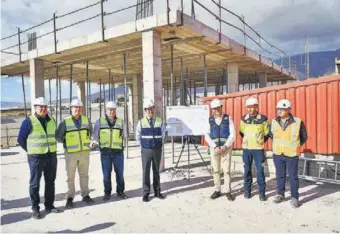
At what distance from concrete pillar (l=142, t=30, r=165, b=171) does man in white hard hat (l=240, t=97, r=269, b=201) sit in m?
2.90

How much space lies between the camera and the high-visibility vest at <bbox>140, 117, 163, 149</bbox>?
5988 mm

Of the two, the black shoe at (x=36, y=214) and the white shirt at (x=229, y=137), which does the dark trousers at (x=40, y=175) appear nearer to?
the black shoe at (x=36, y=214)

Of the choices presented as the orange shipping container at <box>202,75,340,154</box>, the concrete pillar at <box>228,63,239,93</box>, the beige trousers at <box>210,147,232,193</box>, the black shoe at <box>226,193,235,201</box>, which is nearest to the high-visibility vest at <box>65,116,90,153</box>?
the beige trousers at <box>210,147,232,193</box>

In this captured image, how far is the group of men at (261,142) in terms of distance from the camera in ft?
18.2

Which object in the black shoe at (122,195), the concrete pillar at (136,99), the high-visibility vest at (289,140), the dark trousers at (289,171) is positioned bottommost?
the black shoe at (122,195)

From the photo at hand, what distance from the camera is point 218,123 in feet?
20.0

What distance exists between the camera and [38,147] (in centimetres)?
522

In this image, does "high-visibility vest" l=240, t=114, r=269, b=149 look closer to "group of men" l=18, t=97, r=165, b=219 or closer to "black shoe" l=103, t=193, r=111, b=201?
"group of men" l=18, t=97, r=165, b=219

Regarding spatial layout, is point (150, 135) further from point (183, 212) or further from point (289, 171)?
point (289, 171)

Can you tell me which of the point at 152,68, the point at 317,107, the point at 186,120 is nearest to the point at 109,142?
the point at 186,120

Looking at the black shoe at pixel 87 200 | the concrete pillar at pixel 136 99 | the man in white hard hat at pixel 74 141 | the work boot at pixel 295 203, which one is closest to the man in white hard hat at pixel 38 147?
the man in white hard hat at pixel 74 141

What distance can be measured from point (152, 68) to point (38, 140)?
12.8 feet

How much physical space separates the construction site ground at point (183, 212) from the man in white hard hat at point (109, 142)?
546 mm

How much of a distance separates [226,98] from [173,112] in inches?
78.5
